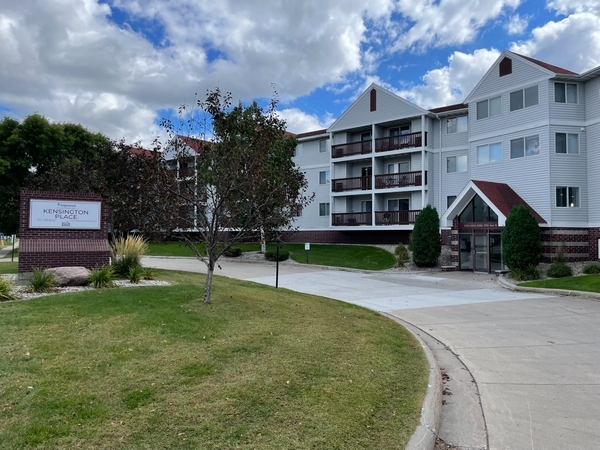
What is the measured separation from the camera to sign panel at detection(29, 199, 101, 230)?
12.4 metres

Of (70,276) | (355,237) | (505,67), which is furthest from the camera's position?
(355,237)

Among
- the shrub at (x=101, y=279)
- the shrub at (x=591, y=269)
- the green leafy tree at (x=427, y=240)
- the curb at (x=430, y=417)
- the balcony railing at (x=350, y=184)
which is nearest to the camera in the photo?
the curb at (x=430, y=417)

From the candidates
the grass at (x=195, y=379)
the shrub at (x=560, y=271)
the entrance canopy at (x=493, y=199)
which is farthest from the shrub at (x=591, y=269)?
the grass at (x=195, y=379)

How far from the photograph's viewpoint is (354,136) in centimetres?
3741

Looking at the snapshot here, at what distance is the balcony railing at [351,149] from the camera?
3544 centimetres

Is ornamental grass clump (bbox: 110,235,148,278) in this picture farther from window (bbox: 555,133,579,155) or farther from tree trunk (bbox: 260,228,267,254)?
window (bbox: 555,133,579,155)

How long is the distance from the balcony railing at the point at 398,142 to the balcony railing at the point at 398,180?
78.7 inches

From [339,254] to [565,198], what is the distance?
14.1m

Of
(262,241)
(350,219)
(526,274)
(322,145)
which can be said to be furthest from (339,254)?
(262,241)

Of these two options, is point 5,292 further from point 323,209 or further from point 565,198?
point 323,209

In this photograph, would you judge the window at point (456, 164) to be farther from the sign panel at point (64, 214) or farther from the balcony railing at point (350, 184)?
the sign panel at point (64, 214)

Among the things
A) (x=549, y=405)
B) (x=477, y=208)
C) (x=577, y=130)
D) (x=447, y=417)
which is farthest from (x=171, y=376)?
(x=577, y=130)

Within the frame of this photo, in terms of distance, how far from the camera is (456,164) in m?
31.8

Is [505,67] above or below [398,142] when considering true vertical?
above
